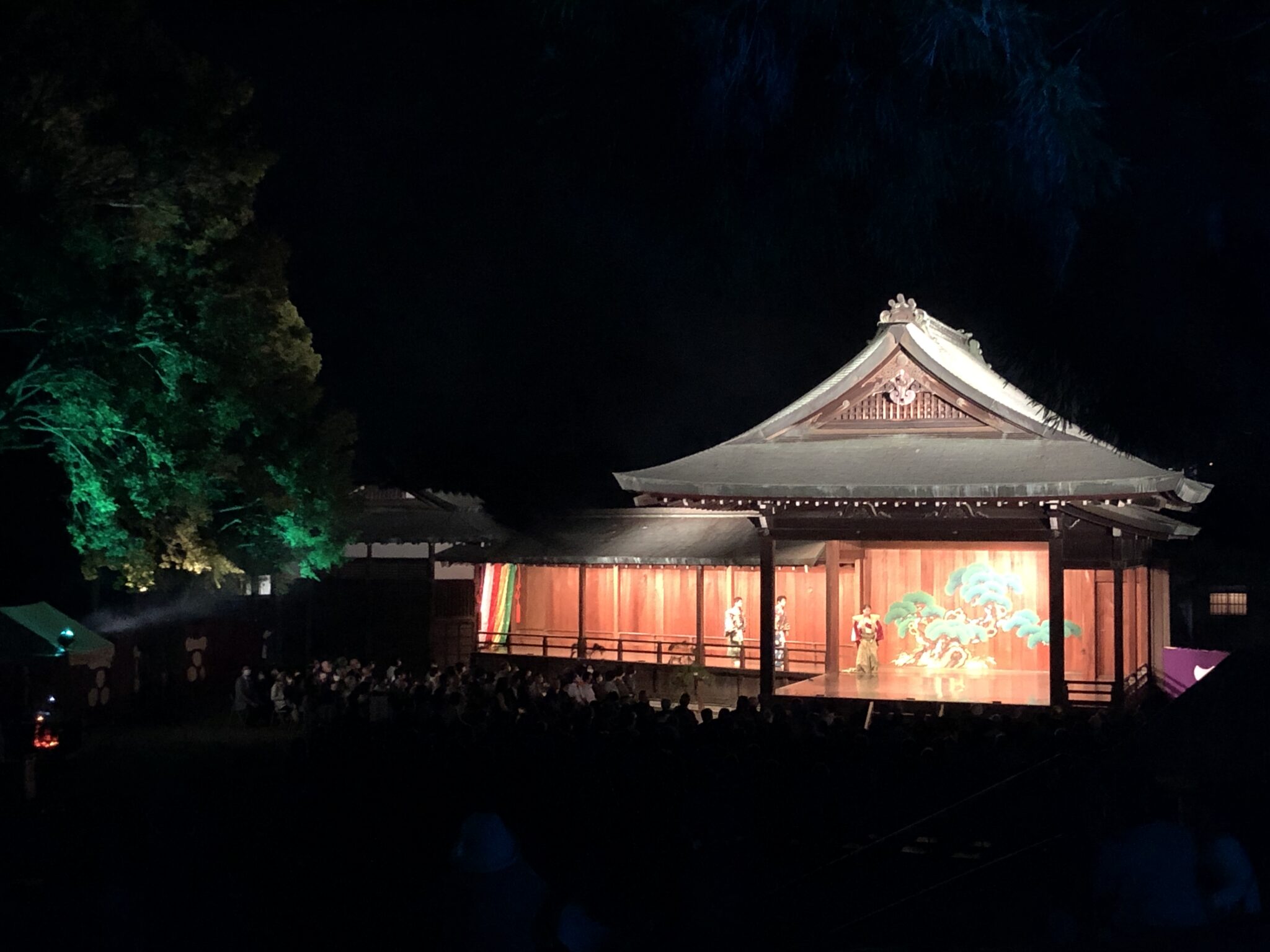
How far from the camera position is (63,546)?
1984cm

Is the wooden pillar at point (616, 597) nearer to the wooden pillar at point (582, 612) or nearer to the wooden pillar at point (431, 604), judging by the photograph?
the wooden pillar at point (582, 612)

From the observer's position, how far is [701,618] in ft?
78.2

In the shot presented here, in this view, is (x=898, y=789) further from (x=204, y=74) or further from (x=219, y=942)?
(x=204, y=74)

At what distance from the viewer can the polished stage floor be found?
17781 millimetres

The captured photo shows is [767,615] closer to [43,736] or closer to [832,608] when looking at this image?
[832,608]

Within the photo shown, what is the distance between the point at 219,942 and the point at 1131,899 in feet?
15.0

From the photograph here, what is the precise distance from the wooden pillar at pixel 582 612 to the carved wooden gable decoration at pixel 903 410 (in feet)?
25.2

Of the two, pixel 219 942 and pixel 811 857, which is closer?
pixel 219 942

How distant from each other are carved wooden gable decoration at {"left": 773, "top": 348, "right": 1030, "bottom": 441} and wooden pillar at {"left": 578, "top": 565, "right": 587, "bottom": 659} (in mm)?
7695

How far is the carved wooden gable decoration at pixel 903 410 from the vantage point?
19016 mm

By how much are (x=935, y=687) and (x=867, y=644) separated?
2056 mm

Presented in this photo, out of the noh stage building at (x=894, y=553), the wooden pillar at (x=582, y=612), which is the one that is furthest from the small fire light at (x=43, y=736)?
the wooden pillar at (x=582, y=612)

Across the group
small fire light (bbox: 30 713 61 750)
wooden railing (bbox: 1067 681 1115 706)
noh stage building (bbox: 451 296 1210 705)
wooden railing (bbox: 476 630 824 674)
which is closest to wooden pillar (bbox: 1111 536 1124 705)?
noh stage building (bbox: 451 296 1210 705)

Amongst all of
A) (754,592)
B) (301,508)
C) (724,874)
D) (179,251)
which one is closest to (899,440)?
(754,592)
